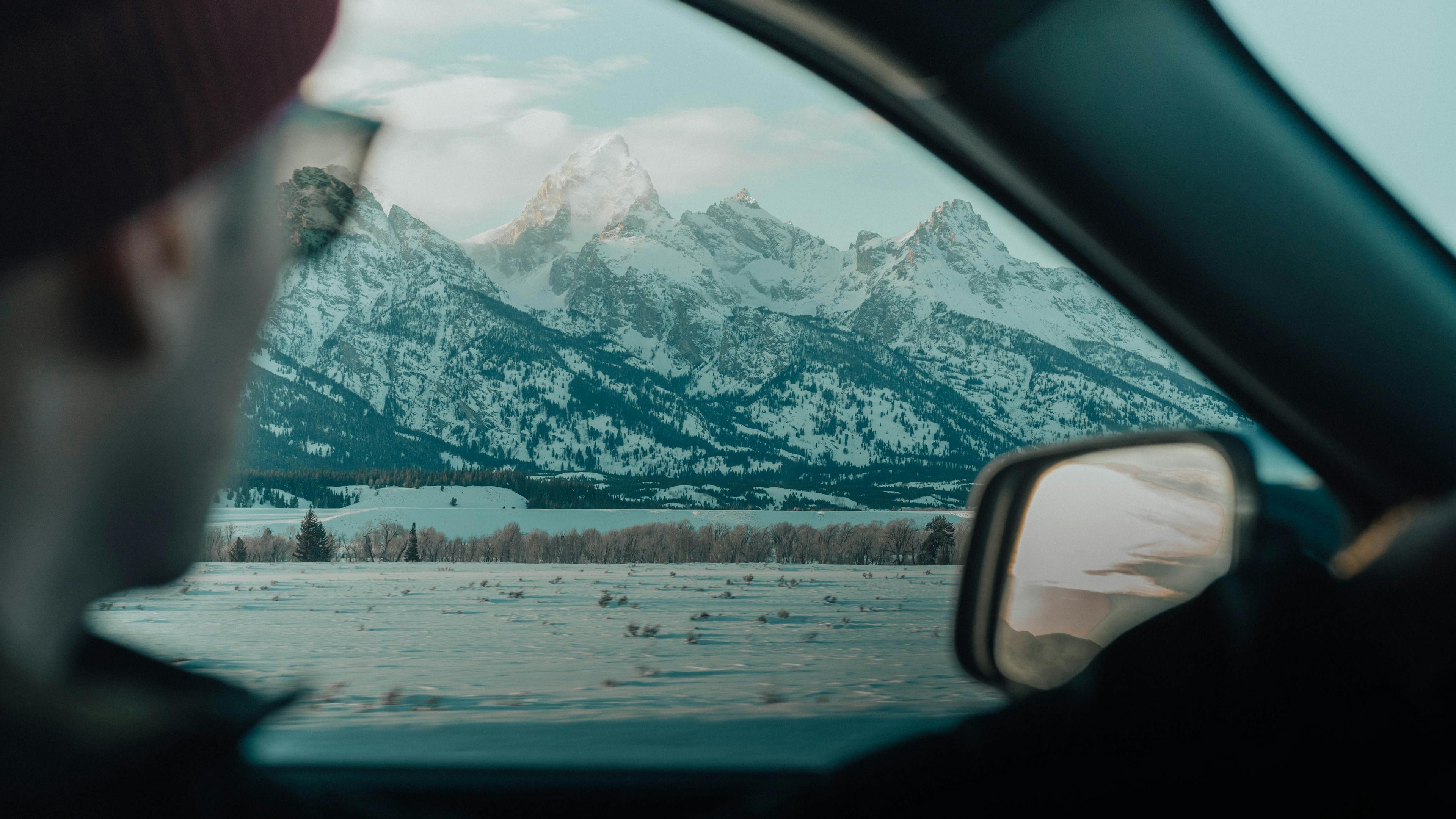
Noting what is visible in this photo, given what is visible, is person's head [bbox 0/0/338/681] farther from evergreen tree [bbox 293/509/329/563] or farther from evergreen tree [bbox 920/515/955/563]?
evergreen tree [bbox 293/509/329/563]

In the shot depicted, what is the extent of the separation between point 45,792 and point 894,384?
297cm

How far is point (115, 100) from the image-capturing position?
95 centimetres

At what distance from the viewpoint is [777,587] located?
4641mm

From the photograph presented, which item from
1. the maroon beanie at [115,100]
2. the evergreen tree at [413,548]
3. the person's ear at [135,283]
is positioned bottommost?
the evergreen tree at [413,548]

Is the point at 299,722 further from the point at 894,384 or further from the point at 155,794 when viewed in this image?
the point at 894,384

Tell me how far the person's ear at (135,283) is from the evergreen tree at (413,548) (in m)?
3.53

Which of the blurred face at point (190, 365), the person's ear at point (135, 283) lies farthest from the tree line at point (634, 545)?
the person's ear at point (135, 283)

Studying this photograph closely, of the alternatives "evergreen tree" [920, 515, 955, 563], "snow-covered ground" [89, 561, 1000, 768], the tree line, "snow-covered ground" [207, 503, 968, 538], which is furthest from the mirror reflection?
"snow-covered ground" [207, 503, 968, 538]

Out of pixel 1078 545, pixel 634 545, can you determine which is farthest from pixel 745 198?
pixel 634 545

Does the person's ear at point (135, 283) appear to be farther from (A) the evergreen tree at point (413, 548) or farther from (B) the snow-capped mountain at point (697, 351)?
(A) the evergreen tree at point (413, 548)

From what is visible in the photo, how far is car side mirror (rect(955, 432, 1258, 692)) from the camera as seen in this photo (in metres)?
1.34

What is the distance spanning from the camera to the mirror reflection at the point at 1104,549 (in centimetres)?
131

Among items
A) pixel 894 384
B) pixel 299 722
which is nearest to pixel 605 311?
pixel 894 384

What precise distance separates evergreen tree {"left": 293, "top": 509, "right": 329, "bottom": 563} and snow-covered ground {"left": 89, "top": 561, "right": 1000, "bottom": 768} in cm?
12
